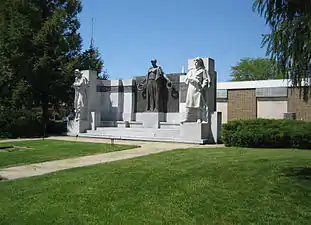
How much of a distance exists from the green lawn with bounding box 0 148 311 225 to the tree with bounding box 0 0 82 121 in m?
15.5

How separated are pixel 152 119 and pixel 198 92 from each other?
4007mm

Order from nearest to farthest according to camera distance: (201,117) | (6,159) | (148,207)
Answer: (148,207) → (6,159) → (201,117)

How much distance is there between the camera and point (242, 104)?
24.6 metres

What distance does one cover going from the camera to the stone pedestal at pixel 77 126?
21.1 m

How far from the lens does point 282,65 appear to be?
257 inches

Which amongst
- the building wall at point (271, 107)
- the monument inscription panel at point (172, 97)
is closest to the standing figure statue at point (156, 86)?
the monument inscription panel at point (172, 97)

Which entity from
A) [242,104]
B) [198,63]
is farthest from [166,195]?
[242,104]

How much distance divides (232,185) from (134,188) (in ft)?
6.29

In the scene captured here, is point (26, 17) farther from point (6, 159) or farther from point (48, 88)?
point (6, 159)

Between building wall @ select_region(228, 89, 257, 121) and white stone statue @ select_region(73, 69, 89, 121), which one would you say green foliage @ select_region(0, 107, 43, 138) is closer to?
white stone statue @ select_region(73, 69, 89, 121)

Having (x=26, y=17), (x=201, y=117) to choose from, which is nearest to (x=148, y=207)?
(x=201, y=117)

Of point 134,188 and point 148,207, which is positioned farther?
point 134,188

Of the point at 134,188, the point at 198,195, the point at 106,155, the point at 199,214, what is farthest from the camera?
the point at 106,155

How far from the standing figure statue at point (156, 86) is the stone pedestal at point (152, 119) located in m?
0.35
